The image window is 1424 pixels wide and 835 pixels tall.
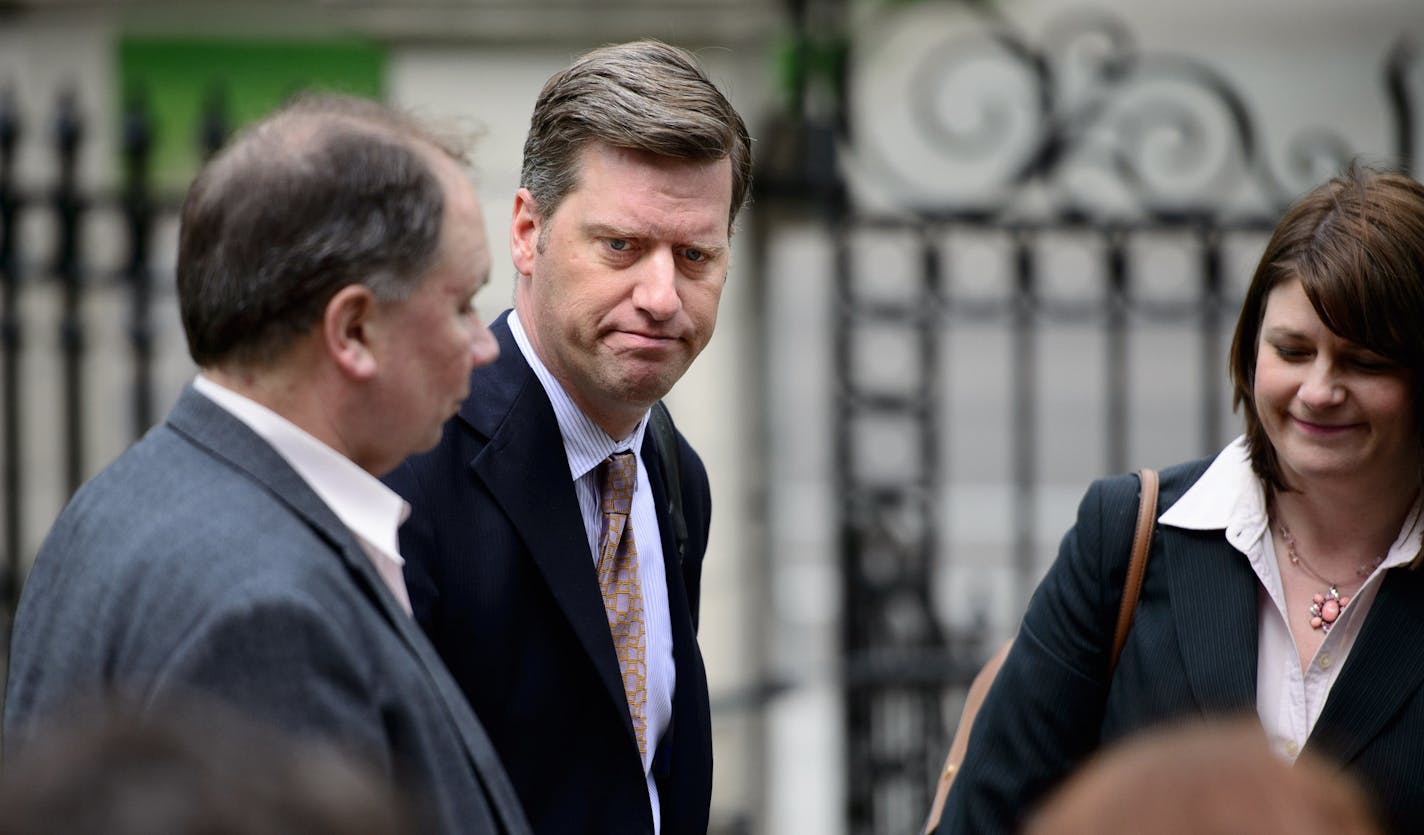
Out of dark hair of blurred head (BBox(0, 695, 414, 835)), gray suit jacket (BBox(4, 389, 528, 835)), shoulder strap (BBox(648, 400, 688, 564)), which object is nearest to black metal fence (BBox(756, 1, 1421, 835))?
shoulder strap (BBox(648, 400, 688, 564))

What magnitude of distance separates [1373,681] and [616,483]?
1.07 metres

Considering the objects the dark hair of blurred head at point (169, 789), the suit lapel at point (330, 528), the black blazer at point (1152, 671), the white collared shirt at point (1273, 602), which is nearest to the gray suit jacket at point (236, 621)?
the suit lapel at point (330, 528)

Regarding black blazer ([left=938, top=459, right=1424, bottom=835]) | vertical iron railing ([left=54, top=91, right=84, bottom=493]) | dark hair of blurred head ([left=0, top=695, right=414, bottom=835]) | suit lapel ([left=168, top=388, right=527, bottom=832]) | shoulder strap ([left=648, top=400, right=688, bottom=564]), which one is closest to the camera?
dark hair of blurred head ([left=0, top=695, right=414, bottom=835])

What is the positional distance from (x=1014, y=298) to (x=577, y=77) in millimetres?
2678

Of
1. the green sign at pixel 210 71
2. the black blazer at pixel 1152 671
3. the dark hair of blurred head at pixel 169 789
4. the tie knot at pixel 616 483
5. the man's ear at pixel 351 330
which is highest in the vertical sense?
the green sign at pixel 210 71

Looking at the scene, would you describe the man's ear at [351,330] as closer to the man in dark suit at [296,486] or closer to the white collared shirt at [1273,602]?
the man in dark suit at [296,486]

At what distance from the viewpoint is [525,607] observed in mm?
2293

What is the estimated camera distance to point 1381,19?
7195mm

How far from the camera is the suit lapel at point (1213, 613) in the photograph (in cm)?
241

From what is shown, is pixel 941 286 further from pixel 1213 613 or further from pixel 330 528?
pixel 330 528

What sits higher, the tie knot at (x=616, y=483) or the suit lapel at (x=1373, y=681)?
the tie knot at (x=616, y=483)

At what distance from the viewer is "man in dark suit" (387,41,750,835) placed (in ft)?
7.48

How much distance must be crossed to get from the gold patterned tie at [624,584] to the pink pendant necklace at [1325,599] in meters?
0.94

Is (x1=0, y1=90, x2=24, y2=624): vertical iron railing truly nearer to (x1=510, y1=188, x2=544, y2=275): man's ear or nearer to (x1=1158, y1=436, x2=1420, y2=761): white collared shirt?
(x1=510, y1=188, x2=544, y2=275): man's ear
